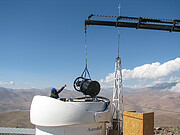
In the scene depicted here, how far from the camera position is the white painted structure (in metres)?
6.02

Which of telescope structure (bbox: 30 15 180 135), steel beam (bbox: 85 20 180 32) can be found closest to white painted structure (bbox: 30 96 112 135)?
telescope structure (bbox: 30 15 180 135)

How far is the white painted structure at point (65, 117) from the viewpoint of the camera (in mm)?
6020

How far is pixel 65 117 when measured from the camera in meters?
6.00

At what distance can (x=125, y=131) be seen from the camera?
684 centimetres

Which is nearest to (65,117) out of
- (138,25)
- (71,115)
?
(71,115)

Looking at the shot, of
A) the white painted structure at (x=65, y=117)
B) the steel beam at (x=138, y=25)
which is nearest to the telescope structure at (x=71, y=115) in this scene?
the white painted structure at (x=65, y=117)

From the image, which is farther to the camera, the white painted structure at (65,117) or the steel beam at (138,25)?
the steel beam at (138,25)

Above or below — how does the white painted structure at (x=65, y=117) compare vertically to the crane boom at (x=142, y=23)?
below

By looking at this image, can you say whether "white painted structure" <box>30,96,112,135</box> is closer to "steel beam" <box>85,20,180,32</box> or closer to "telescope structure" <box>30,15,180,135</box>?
"telescope structure" <box>30,15,180,135</box>

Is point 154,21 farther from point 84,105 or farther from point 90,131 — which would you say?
point 90,131

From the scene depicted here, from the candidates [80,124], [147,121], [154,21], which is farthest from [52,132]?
[154,21]

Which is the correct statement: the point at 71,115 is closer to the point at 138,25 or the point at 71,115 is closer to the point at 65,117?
the point at 65,117

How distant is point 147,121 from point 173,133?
20.0 ft

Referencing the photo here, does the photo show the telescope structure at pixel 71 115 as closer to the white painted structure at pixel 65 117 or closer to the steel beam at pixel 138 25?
the white painted structure at pixel 65 117
